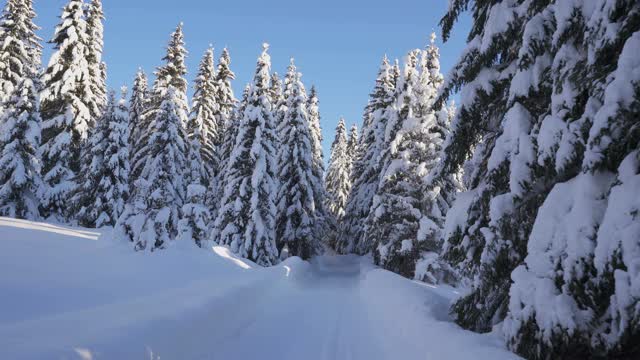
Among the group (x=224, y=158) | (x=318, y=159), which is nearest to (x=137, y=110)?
(x=224, y=158)

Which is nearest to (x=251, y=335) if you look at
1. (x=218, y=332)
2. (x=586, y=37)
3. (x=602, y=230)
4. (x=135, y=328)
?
(x=218, y=332)

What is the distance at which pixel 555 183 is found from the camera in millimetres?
5582

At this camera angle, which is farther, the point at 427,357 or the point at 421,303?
the point at 421,303

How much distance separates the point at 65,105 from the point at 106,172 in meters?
5.07

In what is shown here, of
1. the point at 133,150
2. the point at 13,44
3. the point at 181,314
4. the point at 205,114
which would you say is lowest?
the point at 181,314

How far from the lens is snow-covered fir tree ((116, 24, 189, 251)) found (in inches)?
710

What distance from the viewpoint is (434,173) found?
334 inches

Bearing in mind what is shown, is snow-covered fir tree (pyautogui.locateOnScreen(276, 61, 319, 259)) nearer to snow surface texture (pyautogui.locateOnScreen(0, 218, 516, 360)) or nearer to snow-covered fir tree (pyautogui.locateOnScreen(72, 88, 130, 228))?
snow-covered fir tree (pyautogui.locateOnScreen(72, 88, 130, 228))

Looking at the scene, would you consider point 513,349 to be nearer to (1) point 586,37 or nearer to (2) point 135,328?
(1) point 586,37

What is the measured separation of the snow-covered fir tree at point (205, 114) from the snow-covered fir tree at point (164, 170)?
323 centimetres

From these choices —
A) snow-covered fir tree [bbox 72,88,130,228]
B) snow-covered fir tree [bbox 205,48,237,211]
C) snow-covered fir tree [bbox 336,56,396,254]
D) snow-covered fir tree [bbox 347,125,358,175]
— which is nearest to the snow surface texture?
snow-covered fir tree [bbox 72,88,130,228]

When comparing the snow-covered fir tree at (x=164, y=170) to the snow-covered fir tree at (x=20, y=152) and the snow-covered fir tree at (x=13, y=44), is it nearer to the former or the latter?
the snow-covered fir tree at (x=20, y=152)

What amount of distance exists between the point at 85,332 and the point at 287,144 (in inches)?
1070

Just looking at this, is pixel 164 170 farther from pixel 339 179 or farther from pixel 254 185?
pixel 339 179
